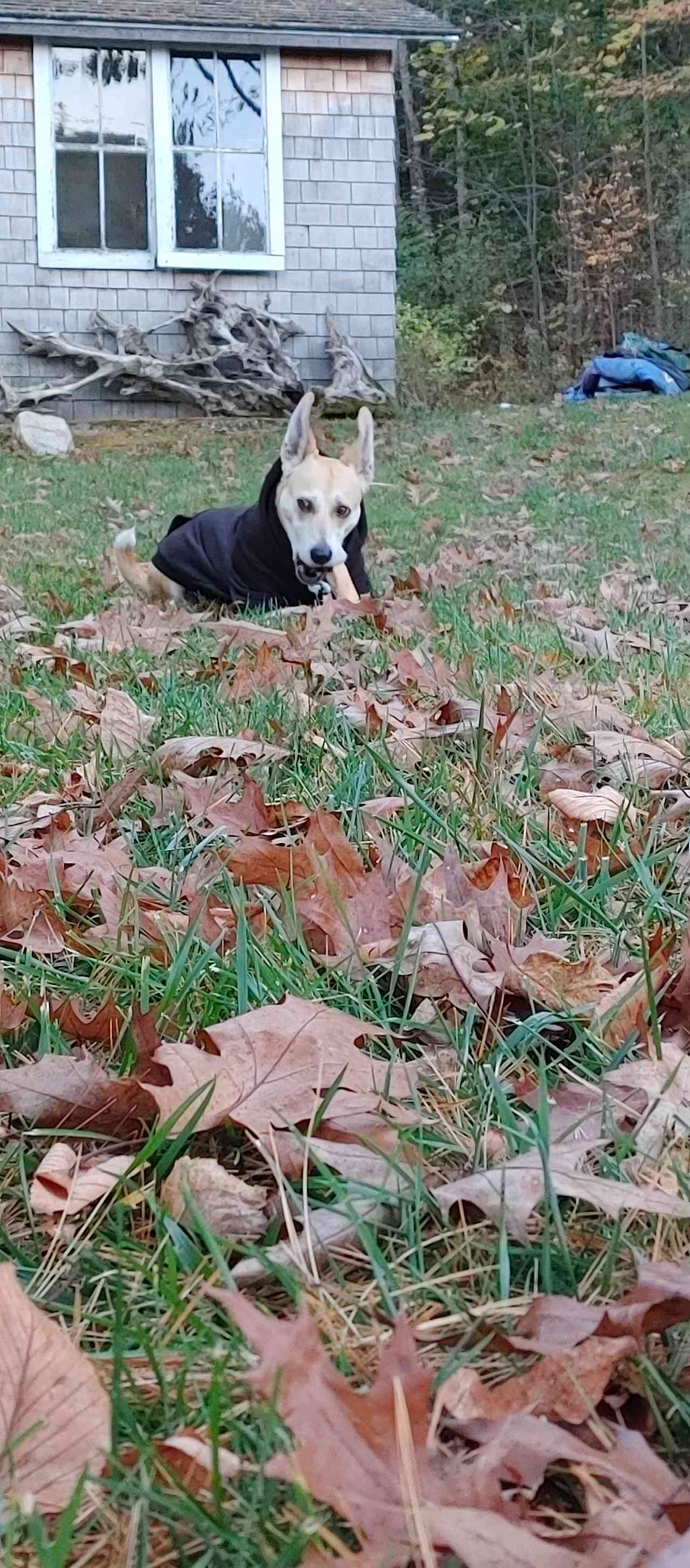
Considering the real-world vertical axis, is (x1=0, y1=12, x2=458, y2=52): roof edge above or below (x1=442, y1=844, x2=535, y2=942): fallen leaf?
above

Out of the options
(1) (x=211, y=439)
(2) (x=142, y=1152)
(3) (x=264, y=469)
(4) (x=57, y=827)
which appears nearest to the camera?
(2) (x=142, y=1152)

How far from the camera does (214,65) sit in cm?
1442

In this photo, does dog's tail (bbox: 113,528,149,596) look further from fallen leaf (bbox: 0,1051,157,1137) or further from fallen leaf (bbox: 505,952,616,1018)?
fallen leaf (bbox: 0,1051,157,1137)

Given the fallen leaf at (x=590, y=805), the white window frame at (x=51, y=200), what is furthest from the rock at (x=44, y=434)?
the fallen leaf at (x=590, y=805)

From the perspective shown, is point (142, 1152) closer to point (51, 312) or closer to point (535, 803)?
point (535, 803)

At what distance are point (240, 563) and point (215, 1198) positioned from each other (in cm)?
438

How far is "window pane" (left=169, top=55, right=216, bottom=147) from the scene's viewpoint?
567 inches

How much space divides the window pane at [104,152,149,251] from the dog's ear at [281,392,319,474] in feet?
31.2

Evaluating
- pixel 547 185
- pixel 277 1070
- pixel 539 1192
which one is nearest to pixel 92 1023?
pixel 277 1070

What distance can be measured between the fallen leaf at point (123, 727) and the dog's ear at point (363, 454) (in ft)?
12.0

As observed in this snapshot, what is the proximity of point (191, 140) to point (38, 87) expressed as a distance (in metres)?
1.64

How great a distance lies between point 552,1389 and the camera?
2.74 feet

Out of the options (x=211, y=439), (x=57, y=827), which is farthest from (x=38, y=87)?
(x=57, y=827)

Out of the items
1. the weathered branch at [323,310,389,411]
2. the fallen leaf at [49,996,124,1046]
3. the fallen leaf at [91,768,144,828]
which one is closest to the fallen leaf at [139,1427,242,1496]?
the fallen leaf at [49,996,124,1046]
